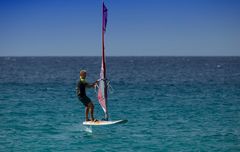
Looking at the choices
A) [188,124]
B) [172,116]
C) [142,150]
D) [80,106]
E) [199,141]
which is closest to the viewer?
[142,150]

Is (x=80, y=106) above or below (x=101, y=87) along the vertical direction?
below

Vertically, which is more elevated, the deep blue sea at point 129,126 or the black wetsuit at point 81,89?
the black wetsuit at point 81,89

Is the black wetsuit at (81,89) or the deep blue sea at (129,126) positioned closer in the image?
the deep blue sea at (129,126)

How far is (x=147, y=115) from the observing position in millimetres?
28312

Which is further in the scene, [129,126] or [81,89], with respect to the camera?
[129,126]

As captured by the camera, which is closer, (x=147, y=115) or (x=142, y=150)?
(x=142, y=150)

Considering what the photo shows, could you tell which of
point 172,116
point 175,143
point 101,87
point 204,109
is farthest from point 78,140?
point 204,109

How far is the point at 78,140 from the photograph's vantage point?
20641mm

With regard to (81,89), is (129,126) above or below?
below

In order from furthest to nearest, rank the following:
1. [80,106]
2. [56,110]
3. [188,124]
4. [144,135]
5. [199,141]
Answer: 1. [80,106]
2. [56,110]
3. [188,124]
4. [144,135]
5. [199,141]

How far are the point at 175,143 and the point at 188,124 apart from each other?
5.20 metres

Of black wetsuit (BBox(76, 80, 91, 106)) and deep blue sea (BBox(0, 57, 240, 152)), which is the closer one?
deep blue sea (BBox(0, 57, 240, 152))

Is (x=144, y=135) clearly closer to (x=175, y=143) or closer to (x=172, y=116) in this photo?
(x=175, y=143)

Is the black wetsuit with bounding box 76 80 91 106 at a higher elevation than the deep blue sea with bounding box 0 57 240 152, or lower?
higher
